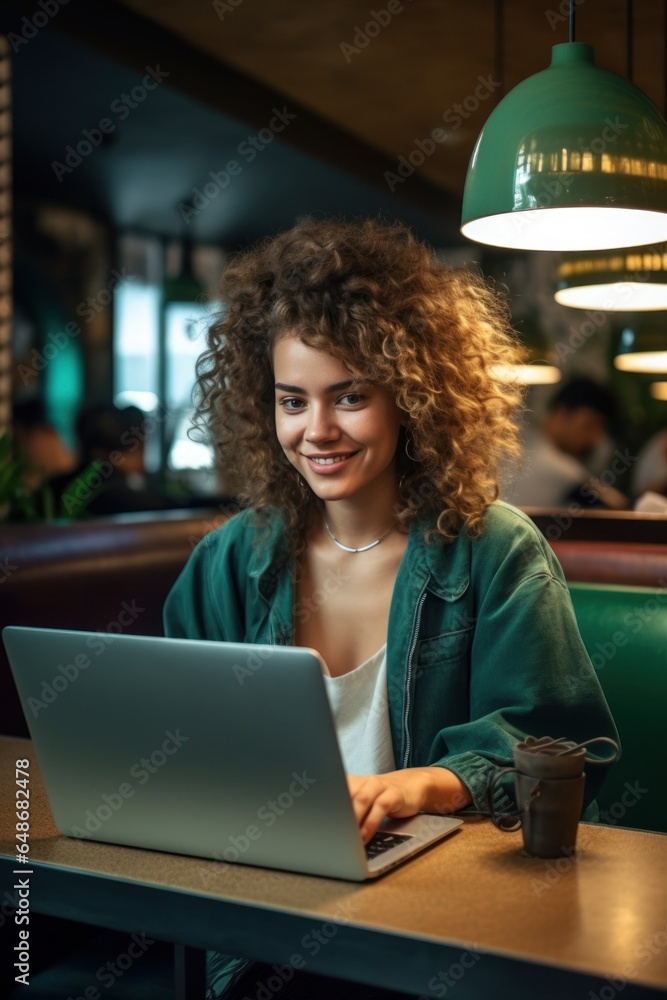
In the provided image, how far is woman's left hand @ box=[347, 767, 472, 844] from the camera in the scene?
44.5 inches

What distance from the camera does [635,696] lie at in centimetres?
176

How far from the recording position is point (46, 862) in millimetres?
1087

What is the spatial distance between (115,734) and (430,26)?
14.9 ft

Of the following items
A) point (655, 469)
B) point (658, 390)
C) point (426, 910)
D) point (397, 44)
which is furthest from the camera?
point (658, 390)

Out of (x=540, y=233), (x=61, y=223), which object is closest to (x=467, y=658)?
(x=540, y=233)

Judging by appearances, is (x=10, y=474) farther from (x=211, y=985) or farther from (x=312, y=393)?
(x=211, y=985)

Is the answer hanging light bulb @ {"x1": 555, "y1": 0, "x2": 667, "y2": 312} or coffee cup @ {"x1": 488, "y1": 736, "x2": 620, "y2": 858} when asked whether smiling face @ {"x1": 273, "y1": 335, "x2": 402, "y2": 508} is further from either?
hanging light bulb @ {"x1": 555, "y1": 0, "x2": 667, "y2": 312}

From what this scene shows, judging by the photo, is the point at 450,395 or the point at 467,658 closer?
the point at 467,658

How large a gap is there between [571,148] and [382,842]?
3.32 ft

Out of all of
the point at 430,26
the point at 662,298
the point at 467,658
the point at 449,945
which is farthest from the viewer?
the point at 430,26

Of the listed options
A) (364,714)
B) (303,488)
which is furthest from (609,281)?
(364,714)

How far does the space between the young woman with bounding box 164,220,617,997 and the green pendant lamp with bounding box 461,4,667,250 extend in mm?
178

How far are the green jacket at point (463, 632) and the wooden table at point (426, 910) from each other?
0.19 m

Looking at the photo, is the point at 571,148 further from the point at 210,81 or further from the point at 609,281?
the point at 210,81
